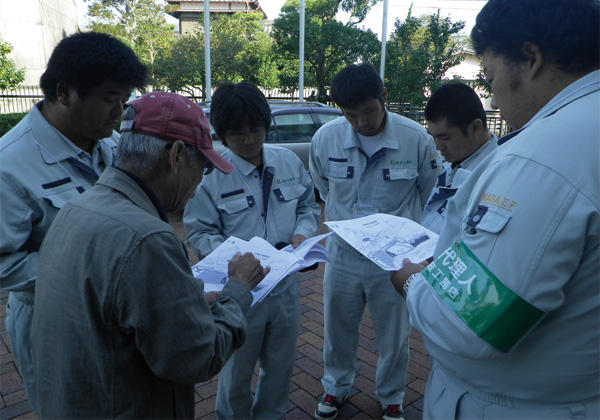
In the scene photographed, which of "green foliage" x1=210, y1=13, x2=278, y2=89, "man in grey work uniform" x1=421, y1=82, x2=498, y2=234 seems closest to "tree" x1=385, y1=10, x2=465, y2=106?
"green foliage" x1=210, y1=13, x2=278, y2=89

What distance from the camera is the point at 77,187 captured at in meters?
1.95

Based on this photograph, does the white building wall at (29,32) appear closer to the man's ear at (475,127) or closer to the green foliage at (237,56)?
the green foliage at (237,56)

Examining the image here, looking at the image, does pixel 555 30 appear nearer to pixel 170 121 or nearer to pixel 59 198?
pixel 170 121

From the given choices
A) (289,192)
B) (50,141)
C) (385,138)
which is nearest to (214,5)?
(385,138)

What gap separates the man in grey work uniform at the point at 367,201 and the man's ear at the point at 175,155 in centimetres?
147

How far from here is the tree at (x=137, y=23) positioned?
21.9 metres

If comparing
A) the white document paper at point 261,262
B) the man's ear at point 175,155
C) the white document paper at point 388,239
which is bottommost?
the white document paper at point 261,262

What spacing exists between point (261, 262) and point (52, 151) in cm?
100

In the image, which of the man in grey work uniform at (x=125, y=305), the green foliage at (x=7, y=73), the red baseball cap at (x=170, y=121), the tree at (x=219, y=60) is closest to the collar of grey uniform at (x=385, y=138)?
the red baseball cap at (x=170, y=121)

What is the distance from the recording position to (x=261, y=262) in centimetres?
193

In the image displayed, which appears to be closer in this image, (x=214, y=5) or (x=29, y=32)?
(x=29, y=32)

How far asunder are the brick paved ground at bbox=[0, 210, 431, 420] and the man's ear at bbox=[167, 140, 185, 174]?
185 centimetres

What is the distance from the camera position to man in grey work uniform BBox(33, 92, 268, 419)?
1.11 meters

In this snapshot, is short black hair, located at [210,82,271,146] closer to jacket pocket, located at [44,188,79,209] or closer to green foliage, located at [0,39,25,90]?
jacket pocket, located at [44,188,79,209]
